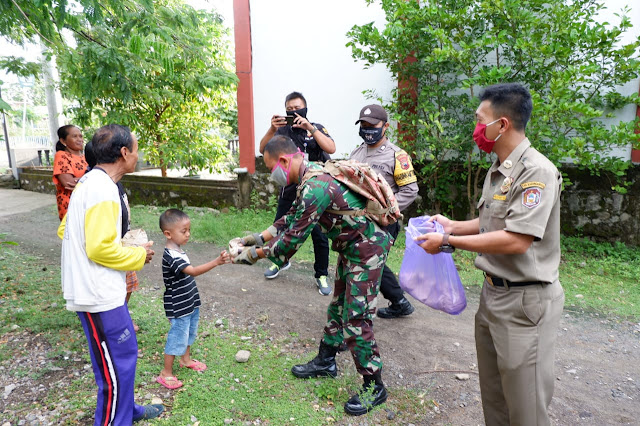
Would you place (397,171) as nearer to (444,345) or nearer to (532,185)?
(444,345)

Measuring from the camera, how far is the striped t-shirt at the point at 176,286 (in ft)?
9.52

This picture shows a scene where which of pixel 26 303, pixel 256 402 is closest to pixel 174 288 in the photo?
pixel 256 402

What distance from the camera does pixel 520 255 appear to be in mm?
2010

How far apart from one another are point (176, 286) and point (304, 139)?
227cm

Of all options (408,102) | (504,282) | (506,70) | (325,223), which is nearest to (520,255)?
(504,282)

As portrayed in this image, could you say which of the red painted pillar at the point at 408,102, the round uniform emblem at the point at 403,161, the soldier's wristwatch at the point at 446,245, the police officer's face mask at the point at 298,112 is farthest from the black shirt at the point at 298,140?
the soldier's wristwatch at the point at 446,245

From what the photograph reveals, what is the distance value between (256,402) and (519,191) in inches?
84.3

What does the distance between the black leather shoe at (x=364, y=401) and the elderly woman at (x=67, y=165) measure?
3.14m

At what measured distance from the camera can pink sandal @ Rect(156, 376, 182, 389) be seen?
2984 mm

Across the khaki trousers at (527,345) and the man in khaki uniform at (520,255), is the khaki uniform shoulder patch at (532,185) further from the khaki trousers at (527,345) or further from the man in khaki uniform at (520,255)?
the khaki trousers at (527,345)

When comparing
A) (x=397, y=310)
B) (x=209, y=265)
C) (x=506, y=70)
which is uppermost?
(x=506, y=70)

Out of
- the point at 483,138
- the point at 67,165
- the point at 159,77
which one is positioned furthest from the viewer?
the point at 159,77

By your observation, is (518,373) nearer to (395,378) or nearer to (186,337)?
(395,378)

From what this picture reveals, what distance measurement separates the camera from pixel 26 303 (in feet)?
14.2
